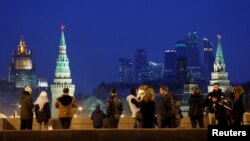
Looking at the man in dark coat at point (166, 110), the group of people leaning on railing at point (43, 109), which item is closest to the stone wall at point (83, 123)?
the group of people leaning on railing at point (43, 109)

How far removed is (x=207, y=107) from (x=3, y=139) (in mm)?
6744

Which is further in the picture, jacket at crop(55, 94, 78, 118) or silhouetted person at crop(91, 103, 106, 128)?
silhouetted person at crop(91, 103, 106, 128)

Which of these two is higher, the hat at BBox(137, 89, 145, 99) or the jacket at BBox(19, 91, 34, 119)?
the hat at BBox(137, 89, 145, 99)

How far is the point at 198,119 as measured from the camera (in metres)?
28.8

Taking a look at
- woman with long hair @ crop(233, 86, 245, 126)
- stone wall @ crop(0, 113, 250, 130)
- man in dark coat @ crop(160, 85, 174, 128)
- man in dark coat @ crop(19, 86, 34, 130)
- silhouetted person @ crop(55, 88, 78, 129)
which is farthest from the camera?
stone wall @ crop(0, 113, 250, 130)

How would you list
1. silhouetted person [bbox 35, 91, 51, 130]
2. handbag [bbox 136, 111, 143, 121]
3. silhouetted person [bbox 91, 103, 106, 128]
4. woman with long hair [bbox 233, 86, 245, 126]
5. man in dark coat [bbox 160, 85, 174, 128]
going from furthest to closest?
silhouetted person [bbox 91, 103, 106, 128] → silhouetted person [bbox 35, 91, 51, 130] → man in dark coat [bbox 160, 85, 174, 128] → handbag [bbox 136, 111, 143, 121] → woman with long hair [bbox 233, 86, 245, 126]

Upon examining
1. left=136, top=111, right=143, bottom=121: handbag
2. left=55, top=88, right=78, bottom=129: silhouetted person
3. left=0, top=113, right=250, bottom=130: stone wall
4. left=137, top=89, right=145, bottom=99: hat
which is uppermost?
left=137, top=89, right=145, bottom=99: hat

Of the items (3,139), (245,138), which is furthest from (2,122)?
(245,138)

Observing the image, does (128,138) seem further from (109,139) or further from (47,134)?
(47,134)

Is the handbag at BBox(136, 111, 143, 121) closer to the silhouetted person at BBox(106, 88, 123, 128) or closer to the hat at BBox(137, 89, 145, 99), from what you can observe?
the hat at BBox(137, 89, 145, 99)

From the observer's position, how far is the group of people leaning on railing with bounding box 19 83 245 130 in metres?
26.5

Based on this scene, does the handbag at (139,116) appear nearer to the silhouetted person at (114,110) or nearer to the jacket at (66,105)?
the silhouetted person at (114,110)

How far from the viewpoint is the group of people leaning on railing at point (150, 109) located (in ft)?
86.8

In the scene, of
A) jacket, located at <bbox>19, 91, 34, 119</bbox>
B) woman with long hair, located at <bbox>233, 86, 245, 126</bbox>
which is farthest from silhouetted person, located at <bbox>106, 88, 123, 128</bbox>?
woman with long hair, located at <bbox>233, 86, 245, 126</bbox>
